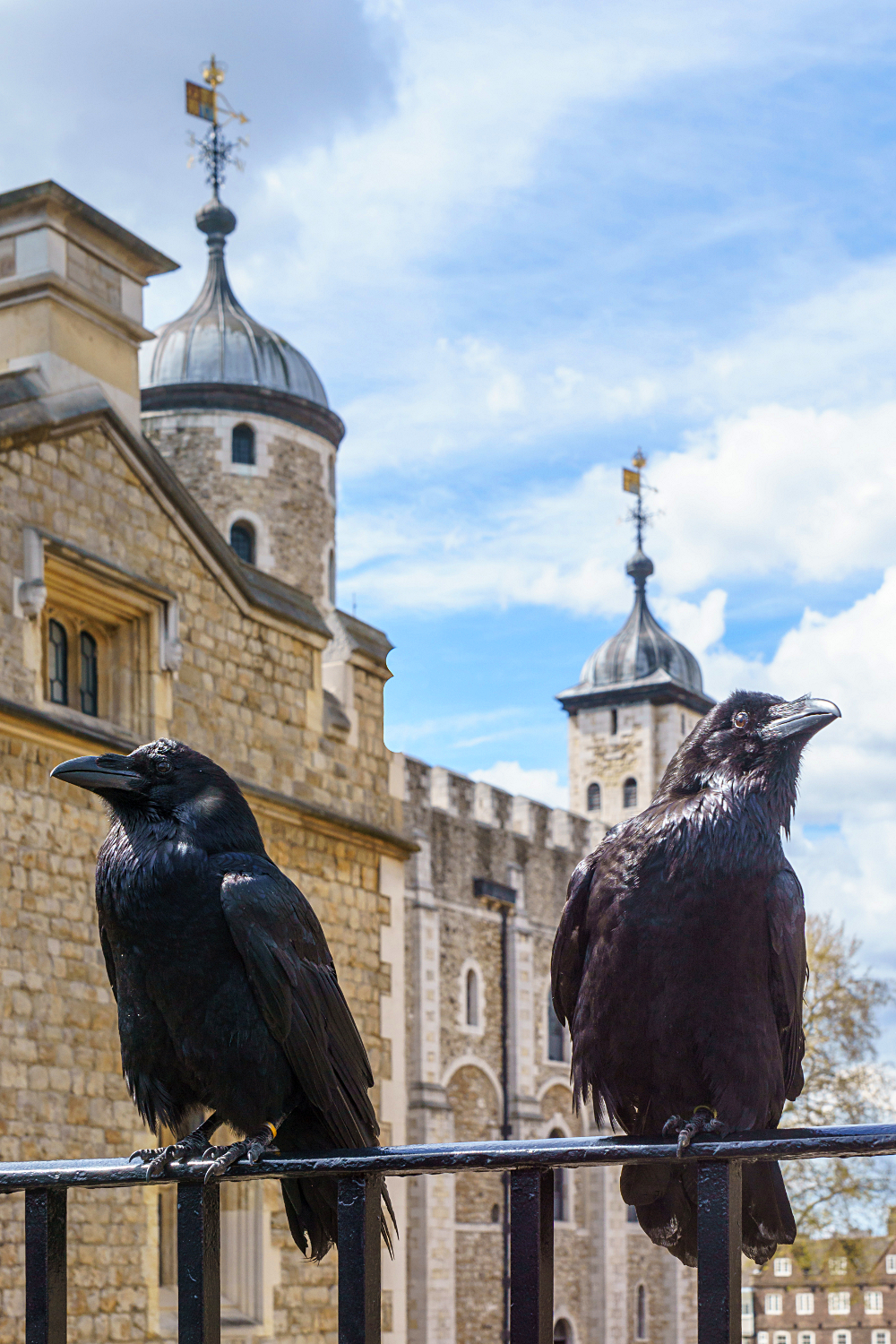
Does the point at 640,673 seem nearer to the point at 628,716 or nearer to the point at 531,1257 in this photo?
the point at 628,716

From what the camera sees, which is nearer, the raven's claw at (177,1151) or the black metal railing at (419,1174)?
the black metal railing at (419,1174)

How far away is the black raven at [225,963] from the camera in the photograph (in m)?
2.73

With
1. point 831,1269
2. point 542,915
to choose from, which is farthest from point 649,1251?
point 542,915

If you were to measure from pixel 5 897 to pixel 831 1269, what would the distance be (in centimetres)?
2196

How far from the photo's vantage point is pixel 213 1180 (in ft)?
7.09

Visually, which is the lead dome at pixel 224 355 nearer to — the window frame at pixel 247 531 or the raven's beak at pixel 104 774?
the window frame at pixel 247 531

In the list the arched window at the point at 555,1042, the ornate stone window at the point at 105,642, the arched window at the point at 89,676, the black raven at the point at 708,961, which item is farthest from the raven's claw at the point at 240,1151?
the arched window at the point at 555,1042

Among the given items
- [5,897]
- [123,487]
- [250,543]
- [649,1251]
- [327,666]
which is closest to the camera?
[5,897]

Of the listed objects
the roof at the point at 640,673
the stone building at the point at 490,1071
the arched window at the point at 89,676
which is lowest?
the stone building at the point at 490,1071

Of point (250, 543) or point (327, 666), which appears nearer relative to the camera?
point (327, 666)

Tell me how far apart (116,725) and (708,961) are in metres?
7.61

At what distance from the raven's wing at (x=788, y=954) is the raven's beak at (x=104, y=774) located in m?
1.01

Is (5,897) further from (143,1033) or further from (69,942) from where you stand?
(143,1033)

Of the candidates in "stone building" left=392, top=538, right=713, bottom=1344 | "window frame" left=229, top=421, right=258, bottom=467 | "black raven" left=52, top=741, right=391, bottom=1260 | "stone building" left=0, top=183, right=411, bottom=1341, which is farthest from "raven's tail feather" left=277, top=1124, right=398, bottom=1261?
"window frame" left=229, top=421, right=258, bottom=467
